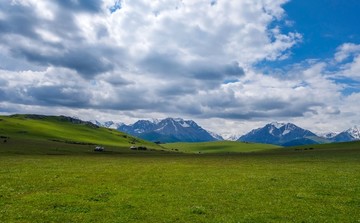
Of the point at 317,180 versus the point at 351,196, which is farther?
the point at 317,180

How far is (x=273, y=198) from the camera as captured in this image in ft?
96.4

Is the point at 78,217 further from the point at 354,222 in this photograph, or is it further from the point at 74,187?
the point at 354,222

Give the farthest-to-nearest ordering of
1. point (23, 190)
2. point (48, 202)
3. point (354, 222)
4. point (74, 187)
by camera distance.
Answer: point (74, 187) → point (23, 190) → point (48, 202) → point (354, 222)

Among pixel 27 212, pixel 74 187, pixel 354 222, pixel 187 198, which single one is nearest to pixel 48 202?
pixel 27 212

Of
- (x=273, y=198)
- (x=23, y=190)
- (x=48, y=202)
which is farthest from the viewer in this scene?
(x=23, y=190)

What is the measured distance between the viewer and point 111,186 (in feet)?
118

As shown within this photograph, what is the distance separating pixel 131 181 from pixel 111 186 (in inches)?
198

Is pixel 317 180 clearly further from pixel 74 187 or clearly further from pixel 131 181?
pixel 74 187

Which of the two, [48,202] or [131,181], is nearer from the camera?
[48,202]

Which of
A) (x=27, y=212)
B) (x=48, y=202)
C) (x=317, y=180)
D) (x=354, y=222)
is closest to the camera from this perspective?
(x=354, y=222)

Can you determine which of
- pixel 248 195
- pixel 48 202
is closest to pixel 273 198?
pixel 248 195

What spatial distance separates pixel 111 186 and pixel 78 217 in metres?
14.0

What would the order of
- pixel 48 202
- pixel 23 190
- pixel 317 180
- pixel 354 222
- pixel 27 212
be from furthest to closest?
pixel 317 180 → pixel 23 190 → pixel 48 202 → pixel 27 212 → pixel 354 222

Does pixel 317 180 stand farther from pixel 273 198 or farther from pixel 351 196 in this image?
pixel 273 198
